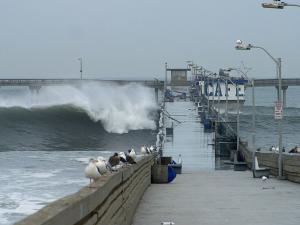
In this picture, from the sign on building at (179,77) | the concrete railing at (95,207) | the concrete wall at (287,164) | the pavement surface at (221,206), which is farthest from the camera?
the sign on building at (179,77)

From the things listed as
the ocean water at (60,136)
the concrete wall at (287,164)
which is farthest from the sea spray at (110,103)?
the concrete wall at (287,164)

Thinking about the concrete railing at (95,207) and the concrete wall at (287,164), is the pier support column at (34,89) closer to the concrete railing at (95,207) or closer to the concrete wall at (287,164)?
the concrete wall at (287,164)

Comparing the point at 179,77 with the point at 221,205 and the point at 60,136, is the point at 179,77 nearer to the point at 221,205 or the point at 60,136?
the point at 60,136

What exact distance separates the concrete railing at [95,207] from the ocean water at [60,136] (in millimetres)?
11753

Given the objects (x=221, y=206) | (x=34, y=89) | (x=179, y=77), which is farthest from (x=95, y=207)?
(x=179, y=77)

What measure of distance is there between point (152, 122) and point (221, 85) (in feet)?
138

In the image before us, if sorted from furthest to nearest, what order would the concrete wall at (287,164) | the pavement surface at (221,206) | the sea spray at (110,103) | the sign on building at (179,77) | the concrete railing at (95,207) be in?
the sign on building at (179,77)
the sea spray at (110,103)
the concrete wall at (287,164)
the pavement surface at (221,206)
the concrete railing at (95,207)

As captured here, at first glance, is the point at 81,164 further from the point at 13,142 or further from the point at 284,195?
the point at 284,195

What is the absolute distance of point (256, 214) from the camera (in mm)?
14039

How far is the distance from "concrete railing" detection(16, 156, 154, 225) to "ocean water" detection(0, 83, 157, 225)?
1175cm

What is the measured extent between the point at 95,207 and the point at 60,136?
257 feet

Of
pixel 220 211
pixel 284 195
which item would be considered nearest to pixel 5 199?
pixel 284 195

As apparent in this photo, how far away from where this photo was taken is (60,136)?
281 feet

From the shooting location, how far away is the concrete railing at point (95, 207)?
18.8 ft
